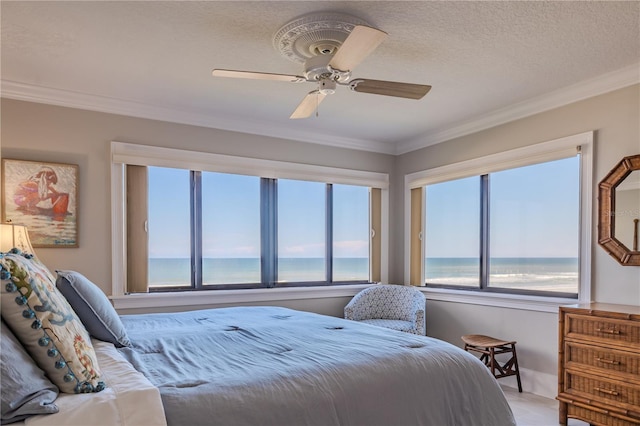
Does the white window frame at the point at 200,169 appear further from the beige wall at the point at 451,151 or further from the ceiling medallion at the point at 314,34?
the ceiling medallion at the point at 314,34

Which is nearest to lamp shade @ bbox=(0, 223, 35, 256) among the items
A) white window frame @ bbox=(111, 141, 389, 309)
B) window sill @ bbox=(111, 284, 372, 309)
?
white window frame @ bbox=(111, 141, 389, 309)

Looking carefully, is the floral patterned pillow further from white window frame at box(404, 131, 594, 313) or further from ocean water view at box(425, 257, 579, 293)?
ocean water view at box(425, 257, 579, 293)

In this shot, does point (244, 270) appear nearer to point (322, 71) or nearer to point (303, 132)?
point (303, 132)

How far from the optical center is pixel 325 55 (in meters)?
2.36

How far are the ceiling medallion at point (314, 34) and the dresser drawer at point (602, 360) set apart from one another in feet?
8.13

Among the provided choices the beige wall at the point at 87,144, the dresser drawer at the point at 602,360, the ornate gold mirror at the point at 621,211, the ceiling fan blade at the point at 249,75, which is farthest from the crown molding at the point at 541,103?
the beige wall at the point at 87,144

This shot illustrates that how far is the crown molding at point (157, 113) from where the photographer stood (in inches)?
129

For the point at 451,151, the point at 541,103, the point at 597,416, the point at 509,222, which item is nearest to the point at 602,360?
the point at 597,416

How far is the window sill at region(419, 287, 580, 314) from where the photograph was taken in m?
3.40

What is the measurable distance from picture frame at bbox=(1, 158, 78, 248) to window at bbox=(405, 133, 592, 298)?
3.48 meters

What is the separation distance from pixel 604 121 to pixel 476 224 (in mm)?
Answer: 1525

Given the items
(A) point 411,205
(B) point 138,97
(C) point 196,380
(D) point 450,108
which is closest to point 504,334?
(A) point 411,205

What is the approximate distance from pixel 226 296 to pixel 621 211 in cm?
333

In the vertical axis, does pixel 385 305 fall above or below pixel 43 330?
below
